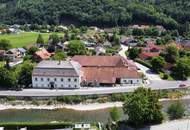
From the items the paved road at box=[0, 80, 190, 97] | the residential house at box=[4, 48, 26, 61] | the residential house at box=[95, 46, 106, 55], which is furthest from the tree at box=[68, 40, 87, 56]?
the paved road at box=[0, 80, 190, 97]

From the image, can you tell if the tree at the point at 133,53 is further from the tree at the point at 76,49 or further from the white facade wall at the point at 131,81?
the white facade wall at the point at 131,81

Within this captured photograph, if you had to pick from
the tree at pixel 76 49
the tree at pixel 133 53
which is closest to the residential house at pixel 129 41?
the tree at pixel 133 53

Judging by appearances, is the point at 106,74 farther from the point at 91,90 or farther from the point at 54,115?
the point at 54,115

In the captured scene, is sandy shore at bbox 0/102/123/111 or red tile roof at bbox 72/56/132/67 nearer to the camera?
sandy shore at bbox 0/102/123/111

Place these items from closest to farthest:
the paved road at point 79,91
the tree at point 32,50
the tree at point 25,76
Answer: the paved road at point 79,91 → the tree at point 25,76 → the tree at point 32,50

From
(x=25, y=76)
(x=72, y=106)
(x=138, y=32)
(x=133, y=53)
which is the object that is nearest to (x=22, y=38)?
(x=138, y=32)

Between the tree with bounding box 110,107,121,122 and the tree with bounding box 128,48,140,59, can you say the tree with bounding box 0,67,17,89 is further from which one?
the tree with bounding box 128,48,140,59

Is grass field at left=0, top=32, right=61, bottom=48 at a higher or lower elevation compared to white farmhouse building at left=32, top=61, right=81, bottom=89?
lower
